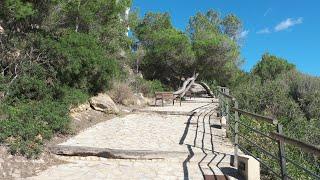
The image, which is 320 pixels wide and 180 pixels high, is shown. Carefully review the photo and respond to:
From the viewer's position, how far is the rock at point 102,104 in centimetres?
1602

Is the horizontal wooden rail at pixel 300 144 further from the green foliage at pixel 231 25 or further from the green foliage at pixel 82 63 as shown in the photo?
the green foliage at pixel 231 25

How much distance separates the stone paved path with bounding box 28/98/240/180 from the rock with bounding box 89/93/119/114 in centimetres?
128

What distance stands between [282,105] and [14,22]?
426 inches

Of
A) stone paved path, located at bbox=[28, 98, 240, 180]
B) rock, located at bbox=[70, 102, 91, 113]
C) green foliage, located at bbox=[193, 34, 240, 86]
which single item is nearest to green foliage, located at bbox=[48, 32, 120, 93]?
rock, located at bbox=[70, 102, 91, 113]

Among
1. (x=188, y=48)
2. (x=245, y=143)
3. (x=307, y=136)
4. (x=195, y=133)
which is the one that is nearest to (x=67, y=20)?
(x=195, y=133)

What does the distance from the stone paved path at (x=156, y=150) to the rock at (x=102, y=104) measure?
50.5 inches

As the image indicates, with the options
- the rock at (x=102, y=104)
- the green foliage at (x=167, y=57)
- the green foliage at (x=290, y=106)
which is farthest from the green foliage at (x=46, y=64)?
the green foliage at (x=167, y=57)

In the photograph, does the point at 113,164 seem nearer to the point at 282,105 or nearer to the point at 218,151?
the point at 218,151

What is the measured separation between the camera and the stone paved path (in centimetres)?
804

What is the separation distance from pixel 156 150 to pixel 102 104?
7.03 meters

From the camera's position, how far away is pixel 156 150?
9.56m

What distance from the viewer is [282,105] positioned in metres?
17.4

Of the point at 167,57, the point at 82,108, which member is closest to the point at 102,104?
the point at 82,108

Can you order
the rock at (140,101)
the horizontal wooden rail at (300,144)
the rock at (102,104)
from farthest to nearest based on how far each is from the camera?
the rock at (140,101), the rock at (102,104), the horizontal wooden rail at (300,144)
